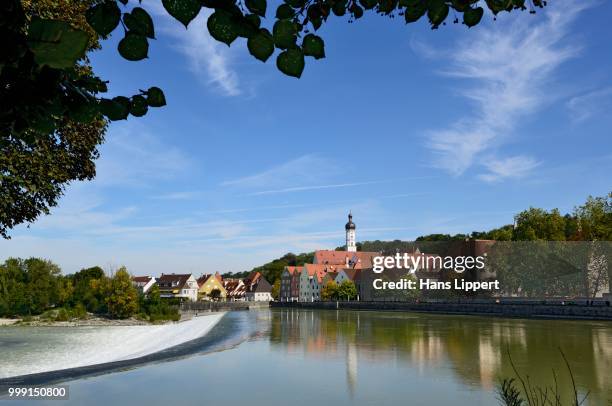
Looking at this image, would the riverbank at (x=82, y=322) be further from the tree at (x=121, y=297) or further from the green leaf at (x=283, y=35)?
the green leaf at (x=283, y=35)

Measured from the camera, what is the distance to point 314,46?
2.57 m

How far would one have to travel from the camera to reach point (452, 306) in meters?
79.9

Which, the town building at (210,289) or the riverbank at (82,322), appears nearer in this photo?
the riverbank at (82,322)

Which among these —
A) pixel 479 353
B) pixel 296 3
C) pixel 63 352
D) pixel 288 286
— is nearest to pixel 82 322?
pixel 63 352

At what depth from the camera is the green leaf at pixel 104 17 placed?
2.14 metres

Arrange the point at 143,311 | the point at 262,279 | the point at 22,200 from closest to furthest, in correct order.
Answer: the point at 22,200 < the point at 143,311 < the point at 262,279

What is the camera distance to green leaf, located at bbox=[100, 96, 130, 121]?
2.54m

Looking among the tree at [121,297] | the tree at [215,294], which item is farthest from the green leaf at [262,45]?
the tree at [215,294]

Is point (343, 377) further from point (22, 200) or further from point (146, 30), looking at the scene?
point (146, 30)

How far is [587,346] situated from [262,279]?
12215cm

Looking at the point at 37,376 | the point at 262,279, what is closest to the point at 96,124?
the point at 37,376

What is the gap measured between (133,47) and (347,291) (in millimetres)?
111506

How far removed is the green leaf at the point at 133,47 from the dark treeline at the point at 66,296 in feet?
216

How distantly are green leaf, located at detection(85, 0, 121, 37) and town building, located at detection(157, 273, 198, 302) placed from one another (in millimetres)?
136082
